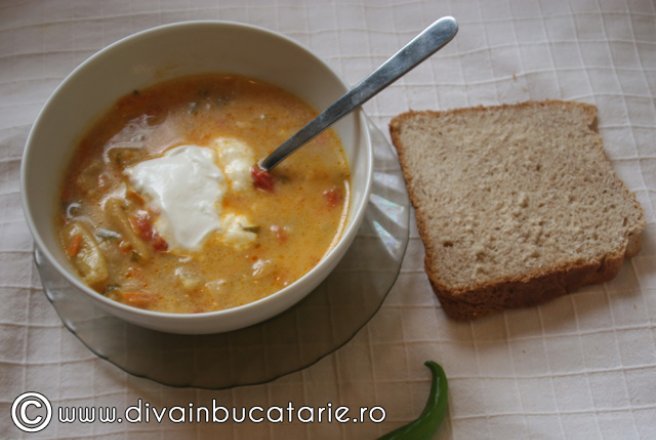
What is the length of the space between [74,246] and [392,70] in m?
1.16

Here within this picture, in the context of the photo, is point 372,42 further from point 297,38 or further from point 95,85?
point 95,85

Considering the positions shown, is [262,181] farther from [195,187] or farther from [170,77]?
[170,77]

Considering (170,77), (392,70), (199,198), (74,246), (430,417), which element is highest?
(392,70)

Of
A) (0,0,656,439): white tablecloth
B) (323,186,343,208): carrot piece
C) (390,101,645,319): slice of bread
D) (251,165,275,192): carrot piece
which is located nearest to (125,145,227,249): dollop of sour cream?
(251,165,275,192): carrot piece

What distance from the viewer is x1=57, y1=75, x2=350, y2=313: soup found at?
2.14 meters

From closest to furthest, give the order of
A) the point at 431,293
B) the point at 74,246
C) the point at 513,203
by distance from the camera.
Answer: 1. the point at 74,246
2. the point at 431,293
3. the point at 513,203

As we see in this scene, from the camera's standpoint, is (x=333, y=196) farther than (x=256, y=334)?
Yes

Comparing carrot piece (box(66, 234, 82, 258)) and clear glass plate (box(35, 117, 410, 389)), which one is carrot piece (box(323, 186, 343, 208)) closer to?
clear glass plate (box(35, 117, 410, 389))

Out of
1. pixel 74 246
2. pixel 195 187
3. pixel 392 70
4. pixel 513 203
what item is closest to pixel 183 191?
pixel 195 187

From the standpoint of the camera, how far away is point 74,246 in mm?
2182

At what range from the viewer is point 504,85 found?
3014mm

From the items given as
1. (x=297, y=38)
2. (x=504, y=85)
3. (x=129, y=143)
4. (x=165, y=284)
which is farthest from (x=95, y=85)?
(x=504, y=85)

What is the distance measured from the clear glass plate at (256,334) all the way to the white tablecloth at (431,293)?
6.0 inches

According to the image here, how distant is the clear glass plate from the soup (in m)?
0.14
